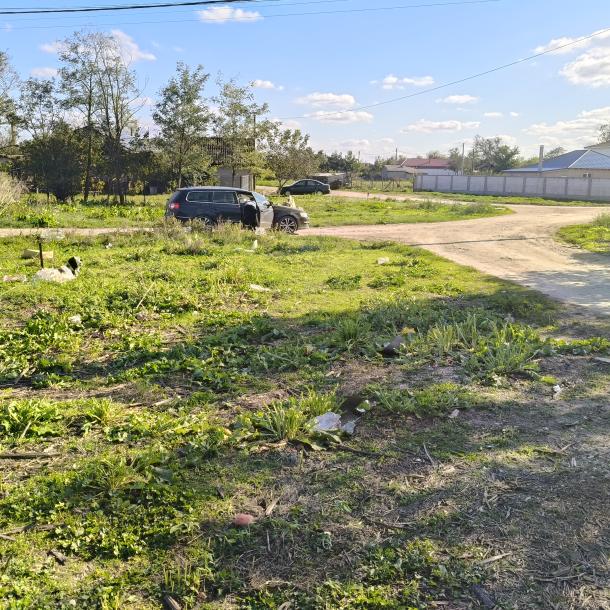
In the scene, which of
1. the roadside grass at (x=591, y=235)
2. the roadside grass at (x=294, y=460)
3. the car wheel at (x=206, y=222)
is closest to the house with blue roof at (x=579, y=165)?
the roadside grass at (x=591, y=235)

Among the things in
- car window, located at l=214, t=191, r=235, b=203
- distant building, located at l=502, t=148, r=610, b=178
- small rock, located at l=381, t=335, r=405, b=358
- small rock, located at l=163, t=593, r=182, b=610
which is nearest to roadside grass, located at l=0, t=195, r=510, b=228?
car window, located at l=214, t=191, r=235, b=203

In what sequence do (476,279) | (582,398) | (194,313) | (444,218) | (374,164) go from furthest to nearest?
(374,164)
(444,218)
(476,279)
(194,313)
(582,398)

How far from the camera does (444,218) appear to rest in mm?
28156

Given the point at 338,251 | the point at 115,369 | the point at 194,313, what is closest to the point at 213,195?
the point at 338,251

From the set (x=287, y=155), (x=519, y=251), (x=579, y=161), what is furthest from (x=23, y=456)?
(x=579, y=161)

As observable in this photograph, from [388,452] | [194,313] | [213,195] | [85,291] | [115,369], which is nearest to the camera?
[388,452]

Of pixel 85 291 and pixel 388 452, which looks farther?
pixel 85 291

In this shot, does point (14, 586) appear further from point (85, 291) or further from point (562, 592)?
point (85, 291)

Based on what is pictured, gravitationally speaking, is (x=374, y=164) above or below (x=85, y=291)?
above

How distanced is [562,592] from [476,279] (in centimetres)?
965

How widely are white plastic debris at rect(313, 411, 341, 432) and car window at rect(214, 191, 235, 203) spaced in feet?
48.0

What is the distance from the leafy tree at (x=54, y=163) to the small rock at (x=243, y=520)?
93.2 feet

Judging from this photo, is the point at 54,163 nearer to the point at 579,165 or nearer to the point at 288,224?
the point at 288,224

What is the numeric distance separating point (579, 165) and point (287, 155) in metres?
40.2
